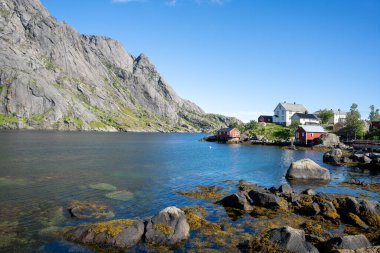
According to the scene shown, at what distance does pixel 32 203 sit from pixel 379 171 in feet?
238

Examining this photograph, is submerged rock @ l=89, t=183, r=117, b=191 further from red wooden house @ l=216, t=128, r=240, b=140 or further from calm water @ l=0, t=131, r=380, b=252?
red wooden house @ l=216, t=128, r=240, b=140

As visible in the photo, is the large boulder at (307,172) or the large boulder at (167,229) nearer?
the large boulder at (167,229)

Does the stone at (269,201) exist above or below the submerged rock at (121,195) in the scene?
above

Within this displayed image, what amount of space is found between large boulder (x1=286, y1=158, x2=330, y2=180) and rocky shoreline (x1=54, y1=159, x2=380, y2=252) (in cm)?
1626

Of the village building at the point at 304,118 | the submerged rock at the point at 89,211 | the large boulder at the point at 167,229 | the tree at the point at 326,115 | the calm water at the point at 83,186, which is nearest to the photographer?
the large boulder at the point at 167,229

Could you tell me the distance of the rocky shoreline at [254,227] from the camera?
23480 mm

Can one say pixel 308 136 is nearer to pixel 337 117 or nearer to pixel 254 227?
pixel 337 117

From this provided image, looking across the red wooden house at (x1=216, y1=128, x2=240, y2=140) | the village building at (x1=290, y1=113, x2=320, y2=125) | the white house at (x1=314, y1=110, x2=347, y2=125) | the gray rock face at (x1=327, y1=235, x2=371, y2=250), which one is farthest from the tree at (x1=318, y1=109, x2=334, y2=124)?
the gray rock face at (x1=327, y1=235, x2=371, y2=250)

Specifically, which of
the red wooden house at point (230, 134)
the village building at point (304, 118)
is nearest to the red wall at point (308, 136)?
the village building at point (304, 118)

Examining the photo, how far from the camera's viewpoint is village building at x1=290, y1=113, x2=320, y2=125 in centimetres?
17126

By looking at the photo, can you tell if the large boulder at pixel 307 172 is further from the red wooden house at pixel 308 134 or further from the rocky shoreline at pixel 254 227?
the red wooden house at pixel 308 134

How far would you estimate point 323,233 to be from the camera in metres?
27.5

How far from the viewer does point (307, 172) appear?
56.5m

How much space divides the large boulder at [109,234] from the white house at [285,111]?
6595 inches
